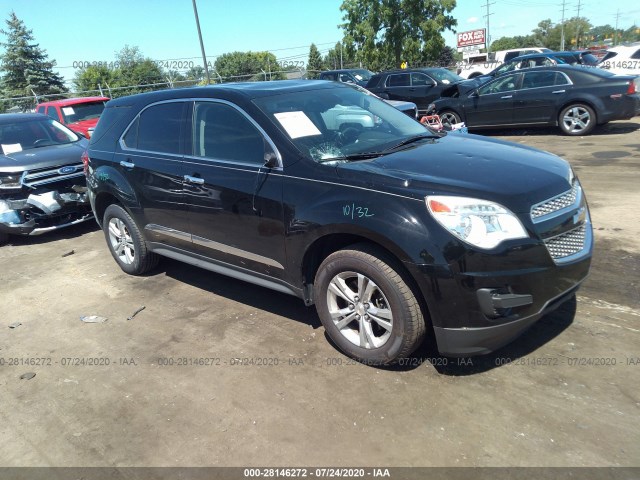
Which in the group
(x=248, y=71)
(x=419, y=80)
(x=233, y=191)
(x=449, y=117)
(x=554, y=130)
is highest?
(x=248, y=71)

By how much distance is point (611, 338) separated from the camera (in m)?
3.37

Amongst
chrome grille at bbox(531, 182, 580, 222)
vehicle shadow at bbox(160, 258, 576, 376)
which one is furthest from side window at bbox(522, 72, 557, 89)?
chrome grille at bbox(531, 182, 580, 222)

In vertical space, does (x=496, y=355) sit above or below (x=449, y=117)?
below

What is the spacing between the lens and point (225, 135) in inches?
156

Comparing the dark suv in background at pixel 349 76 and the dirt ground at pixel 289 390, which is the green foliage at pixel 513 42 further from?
the dirt ground at pixel 289 390

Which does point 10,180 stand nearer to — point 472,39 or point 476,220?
point 476,220

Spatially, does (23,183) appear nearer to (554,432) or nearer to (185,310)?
(185,310)

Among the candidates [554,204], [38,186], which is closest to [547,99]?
[554,204]

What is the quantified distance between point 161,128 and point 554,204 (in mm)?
3347

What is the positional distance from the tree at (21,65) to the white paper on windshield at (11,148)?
1394 inches

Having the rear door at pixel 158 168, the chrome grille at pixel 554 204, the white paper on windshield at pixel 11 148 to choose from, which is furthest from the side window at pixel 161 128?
the white paper on windshield at pixel 11 148

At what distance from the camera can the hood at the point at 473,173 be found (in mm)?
2900

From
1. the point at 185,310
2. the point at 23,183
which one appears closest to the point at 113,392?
the point at 185,310

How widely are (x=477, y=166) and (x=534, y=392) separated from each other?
143 cm
